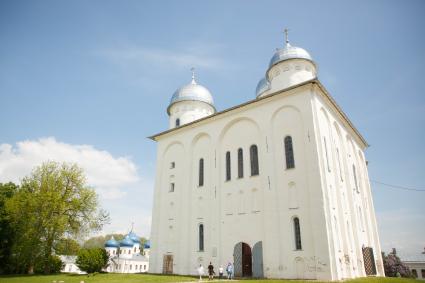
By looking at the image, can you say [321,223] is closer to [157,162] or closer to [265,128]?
[265,128]

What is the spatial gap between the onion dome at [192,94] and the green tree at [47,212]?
468 inches

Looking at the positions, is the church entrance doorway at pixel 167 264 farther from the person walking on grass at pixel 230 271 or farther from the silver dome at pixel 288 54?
the silver dome at pixel 288 54

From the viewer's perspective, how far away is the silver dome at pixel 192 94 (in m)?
29.8

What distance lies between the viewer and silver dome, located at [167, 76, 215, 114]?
29812 mm

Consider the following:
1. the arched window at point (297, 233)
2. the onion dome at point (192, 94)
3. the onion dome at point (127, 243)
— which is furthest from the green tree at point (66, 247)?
the arched window at point (297, 233)

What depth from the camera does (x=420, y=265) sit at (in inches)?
1890

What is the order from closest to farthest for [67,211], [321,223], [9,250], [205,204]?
[321,223], [205,204], [67,211], [9,250]

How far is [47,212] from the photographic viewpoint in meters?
26.2

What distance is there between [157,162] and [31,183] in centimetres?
1226

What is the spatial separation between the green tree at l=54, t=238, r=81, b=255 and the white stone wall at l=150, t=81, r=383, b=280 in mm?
8543

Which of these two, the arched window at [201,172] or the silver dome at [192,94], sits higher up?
the silver dome at [192,94]

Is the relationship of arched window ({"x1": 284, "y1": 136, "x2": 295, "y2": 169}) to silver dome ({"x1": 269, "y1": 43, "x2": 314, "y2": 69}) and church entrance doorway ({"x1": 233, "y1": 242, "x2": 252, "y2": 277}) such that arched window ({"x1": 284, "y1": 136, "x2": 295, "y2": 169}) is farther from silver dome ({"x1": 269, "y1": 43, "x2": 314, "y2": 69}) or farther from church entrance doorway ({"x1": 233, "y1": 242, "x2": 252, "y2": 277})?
silver dome ({"x1": 269, "y1": 43, "x2": 314, "y2": 69})

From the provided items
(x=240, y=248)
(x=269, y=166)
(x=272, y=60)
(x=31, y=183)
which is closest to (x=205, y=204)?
(x=240, y=248)

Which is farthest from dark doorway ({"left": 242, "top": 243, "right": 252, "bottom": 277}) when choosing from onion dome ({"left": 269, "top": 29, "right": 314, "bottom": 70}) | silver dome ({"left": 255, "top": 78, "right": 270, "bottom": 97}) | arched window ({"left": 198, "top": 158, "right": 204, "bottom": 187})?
silver dome ({"left": 255, "top": 78, "right": 270, "bottom": 97})
